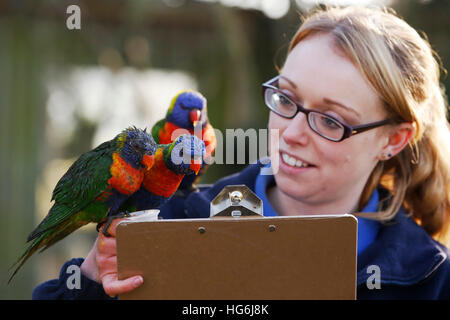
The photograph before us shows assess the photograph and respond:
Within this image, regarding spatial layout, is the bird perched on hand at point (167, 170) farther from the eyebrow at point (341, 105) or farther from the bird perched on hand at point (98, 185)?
the eyebrow at point (341, 105)

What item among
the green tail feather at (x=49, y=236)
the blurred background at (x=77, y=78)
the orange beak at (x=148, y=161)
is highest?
the blurred background at (x=77, y=78)

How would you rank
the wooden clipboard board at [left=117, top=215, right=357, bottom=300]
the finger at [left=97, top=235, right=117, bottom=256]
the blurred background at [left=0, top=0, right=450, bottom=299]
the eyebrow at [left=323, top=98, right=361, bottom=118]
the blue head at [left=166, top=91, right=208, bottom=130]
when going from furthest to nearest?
the blurred background at [left=0, top=0, right=450, bottom=299], the blue head at [left=166, top=91, right=208, bottom=130], the eyebrow at [left=323, top=98, right=361, bottom=118], the finger at [left=97, top=235, right=117, bottom=256], the wooden clipboard board at [left=117, top=215, right=357, bottom=300]

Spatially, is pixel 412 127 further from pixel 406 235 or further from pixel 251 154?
pixel 251 154

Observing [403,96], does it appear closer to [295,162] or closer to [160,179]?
[295,162]

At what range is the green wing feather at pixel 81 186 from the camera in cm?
84

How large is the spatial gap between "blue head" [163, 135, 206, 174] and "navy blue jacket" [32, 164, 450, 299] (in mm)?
476

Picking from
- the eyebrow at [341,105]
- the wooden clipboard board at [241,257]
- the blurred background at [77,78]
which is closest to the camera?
the wooden clipboard board at [241,257]

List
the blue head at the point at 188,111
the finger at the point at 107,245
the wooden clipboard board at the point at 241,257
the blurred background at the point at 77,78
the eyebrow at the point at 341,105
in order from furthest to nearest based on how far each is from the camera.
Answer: the blurred background at the point at 77,78
the blue head at the point at 188,111
the eyebrow at the point at 341,105
the finger at the point at 107,245
the wooden clipboard board at the point at 241,257

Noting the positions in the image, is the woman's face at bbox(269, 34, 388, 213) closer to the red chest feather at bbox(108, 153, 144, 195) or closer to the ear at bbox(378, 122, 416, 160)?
the ear at bbox(378, 122, 416, 160)

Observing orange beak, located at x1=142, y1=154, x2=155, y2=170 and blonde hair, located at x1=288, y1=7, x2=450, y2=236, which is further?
blonde hair, located at x1=288, y1=7, x2=450, y2=236

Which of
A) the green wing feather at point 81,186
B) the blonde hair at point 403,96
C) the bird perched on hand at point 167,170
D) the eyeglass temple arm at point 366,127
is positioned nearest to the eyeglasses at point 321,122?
the eyeglass temple arm at point 366,127

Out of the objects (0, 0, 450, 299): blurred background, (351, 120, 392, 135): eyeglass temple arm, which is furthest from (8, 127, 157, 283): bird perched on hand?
(0, 0, 450, 299): blurred background

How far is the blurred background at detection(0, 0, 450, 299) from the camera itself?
3.21 metres

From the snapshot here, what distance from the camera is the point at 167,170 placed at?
0.83 m
